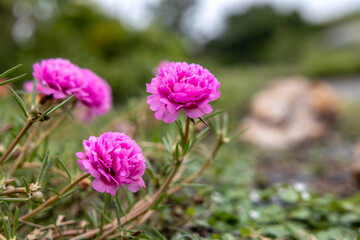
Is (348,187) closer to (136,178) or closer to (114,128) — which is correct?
(114,128)

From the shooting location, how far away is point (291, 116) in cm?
413

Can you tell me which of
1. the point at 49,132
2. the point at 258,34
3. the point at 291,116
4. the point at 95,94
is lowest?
the point at 49,132

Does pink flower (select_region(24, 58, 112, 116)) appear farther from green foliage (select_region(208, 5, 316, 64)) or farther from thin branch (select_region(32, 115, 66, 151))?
green foliage (select_region(208, 5, 316, 64))

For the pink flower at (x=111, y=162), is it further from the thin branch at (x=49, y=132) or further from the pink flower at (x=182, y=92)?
the thin branch at (x=49, y=132)

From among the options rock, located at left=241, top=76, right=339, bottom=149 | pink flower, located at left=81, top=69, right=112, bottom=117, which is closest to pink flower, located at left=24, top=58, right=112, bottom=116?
pink flower, located at left=81, top=69, right=112, bottom=117

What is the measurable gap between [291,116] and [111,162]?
3830 millimetres

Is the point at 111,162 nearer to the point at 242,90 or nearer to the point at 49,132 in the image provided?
the point at 49,132

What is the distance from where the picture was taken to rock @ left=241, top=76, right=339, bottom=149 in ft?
12.4

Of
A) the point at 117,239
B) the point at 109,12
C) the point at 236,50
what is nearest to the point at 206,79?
the point at 117,239

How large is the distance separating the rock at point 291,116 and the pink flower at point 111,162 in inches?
123

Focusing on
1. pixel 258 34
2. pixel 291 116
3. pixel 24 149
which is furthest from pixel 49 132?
pixel 258 34

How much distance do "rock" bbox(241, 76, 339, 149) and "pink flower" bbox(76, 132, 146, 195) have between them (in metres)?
3.12

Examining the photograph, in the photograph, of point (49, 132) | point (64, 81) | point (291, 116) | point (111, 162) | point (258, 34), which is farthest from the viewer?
point (258, 34)

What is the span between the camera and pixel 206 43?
1911 centimetres
